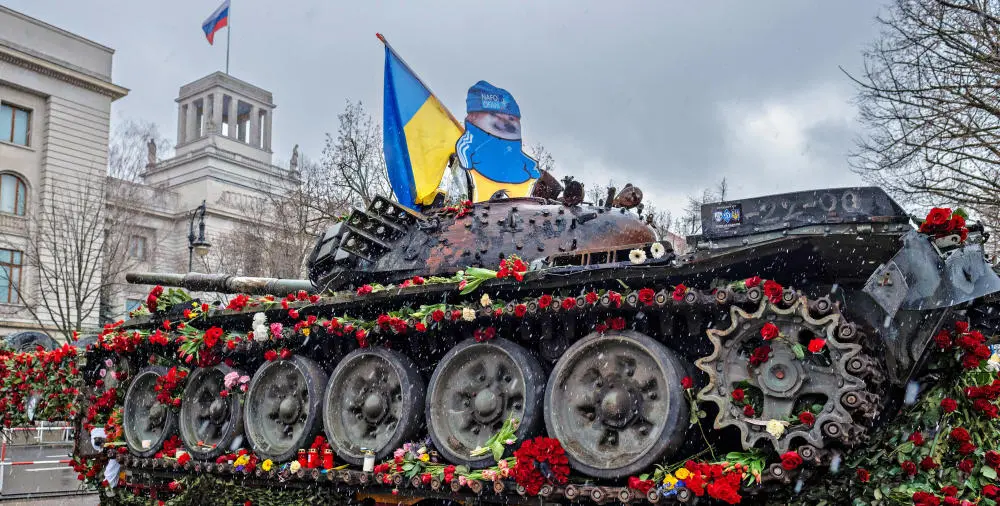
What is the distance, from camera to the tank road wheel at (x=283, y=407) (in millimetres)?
8922

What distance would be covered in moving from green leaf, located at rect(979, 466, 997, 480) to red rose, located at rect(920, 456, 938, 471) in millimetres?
320

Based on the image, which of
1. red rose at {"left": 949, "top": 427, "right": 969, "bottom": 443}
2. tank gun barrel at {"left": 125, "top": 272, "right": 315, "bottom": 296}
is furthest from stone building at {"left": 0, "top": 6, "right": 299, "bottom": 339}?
red rose at {"left": 949, "top": 427, "right": 969, "bottom": 443}

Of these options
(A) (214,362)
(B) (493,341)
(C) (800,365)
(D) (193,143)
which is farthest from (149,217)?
(C) (800,365)

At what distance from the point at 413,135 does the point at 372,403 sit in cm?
432

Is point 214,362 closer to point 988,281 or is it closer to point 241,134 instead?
point 988,281

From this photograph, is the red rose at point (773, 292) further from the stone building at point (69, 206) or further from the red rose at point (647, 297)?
the stone building at point (69, 206)

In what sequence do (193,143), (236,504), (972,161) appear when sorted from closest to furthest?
(236,504), (972,161), (193,143)

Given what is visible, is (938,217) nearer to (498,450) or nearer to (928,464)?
(928,464)

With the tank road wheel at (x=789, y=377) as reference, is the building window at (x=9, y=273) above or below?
above

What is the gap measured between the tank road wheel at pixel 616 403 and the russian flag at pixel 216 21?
31.9m

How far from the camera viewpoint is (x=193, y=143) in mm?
48656

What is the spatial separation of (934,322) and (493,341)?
10.7 feet

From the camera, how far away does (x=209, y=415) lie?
10227mm

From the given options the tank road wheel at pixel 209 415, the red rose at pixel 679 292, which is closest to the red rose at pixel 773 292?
the red rose at pixel 679 292
